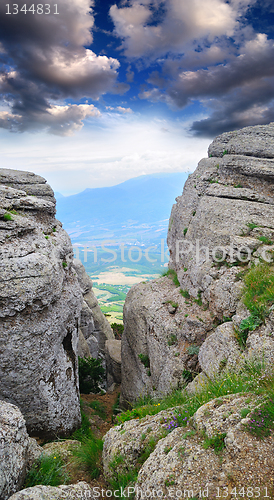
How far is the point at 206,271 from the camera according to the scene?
13.7m

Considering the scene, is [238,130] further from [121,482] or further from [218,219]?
[121,482]

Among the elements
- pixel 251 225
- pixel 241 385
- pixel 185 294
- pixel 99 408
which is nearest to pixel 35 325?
pixel 241 385

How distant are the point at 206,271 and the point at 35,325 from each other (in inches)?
353

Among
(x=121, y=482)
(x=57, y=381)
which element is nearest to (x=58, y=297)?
(x=57, y=381)

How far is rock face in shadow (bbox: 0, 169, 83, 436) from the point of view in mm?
9547

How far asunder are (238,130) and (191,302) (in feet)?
46.3

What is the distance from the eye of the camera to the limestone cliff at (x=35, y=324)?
955 cm

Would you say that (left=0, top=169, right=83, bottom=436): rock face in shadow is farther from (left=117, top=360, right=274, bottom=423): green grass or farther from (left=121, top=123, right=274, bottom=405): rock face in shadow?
(left=117, top=360, right=274, bottom=423): green grass

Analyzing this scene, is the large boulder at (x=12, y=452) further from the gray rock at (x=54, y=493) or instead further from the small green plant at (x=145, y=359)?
the small green plant at (x=145, y=359)

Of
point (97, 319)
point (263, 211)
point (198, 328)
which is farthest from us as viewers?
point (97, 319)

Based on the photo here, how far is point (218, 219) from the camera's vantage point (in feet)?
49.5

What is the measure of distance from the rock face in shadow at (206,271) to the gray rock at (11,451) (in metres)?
6.35

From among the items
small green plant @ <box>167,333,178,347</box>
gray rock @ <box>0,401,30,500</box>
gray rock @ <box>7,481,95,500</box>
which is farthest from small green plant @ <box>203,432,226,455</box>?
small green plant @ <box>167,333,178,347</box>

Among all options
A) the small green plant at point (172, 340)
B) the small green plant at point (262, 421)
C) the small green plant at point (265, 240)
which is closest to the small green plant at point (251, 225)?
the small green plant at point (265, 240)
